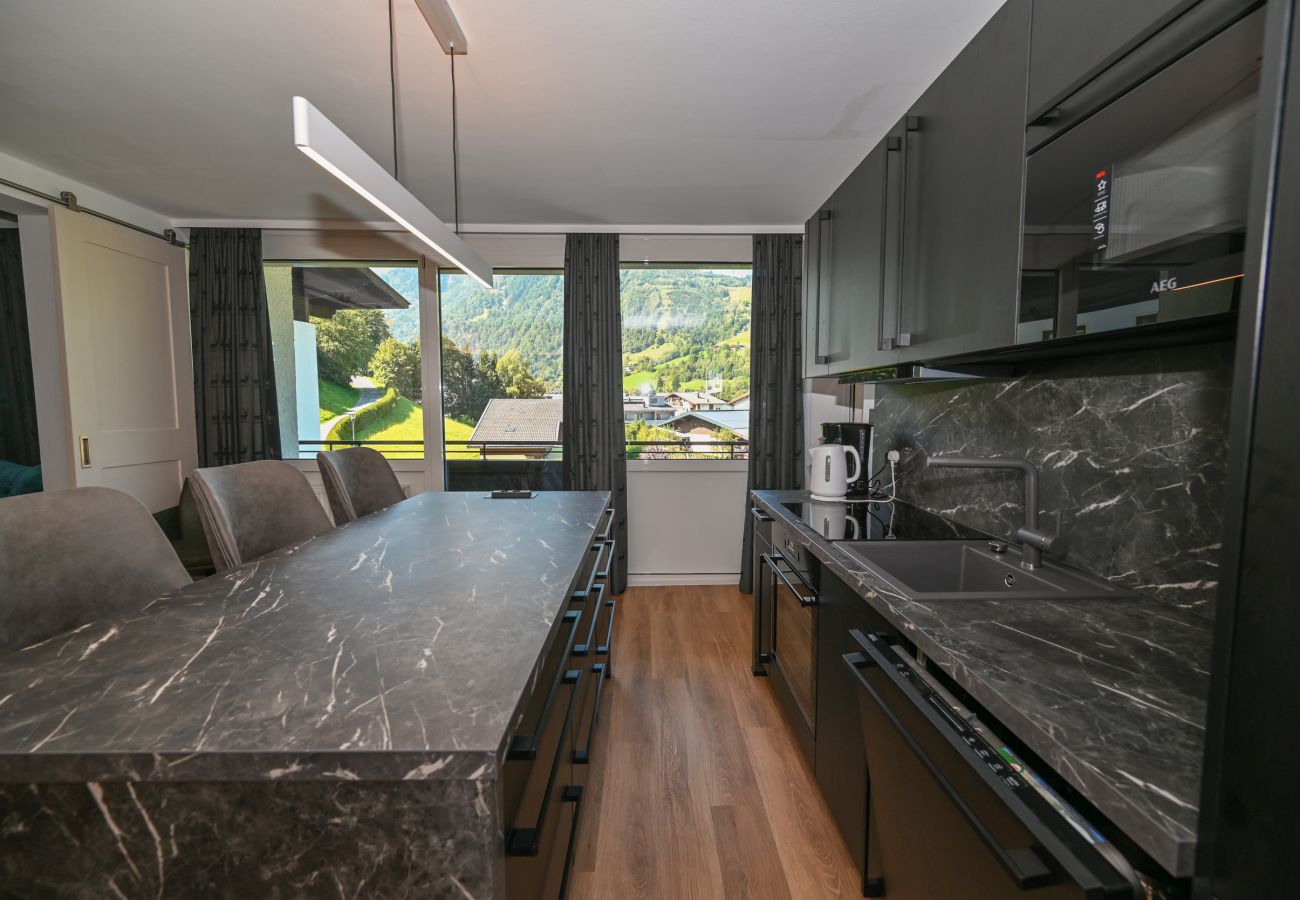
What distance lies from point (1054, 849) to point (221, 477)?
2136 mm

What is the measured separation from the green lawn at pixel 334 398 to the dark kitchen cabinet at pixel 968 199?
143 inches

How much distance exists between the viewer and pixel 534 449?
3891mm

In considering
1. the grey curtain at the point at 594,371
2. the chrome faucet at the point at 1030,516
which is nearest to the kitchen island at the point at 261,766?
the chrome faucet at the point at 1030,516

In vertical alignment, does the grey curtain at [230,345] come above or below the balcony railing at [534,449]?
above

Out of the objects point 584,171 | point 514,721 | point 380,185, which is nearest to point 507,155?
point 584,171

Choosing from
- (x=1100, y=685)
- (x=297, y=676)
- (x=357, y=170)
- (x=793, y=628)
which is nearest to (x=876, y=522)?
(x=793, y=628)

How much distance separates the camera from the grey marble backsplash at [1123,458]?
1.08 metres

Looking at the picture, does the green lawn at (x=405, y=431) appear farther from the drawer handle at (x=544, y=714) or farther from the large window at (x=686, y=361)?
the drawer handle at (x=544, y=714)

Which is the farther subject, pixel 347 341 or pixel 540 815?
pixel 347 341

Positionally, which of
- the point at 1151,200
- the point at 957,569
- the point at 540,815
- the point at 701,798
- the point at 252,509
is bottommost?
the point at 701,798

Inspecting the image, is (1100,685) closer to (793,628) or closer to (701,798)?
(793,628)

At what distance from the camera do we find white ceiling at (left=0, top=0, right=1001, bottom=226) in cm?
165

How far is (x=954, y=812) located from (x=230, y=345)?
4475mm

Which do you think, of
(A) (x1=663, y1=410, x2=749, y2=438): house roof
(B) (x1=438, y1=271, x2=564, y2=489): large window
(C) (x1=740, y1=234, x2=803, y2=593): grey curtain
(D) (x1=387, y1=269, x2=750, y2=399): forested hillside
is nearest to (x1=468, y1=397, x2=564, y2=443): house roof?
(B) (x1=438, y1=271, x2=564, y2=489): large window
